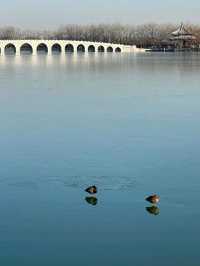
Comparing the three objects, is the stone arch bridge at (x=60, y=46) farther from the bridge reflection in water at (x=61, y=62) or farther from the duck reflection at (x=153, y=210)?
the duck reflection at (x=153, y=210)

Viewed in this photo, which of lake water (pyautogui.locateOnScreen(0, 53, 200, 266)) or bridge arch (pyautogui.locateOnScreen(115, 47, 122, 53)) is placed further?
bridge arch (pyautogui.locateOnScreen(115, 47, 122, 53))

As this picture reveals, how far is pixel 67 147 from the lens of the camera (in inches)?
465

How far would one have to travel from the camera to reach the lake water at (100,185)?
6.73 meters

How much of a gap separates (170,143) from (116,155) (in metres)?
1.52

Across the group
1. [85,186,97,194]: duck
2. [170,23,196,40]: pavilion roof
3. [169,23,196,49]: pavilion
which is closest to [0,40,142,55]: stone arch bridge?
[169,23,196,49]: pavilion

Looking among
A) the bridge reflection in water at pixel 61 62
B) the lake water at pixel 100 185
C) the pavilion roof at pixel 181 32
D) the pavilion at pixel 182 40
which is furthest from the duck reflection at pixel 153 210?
the pavilion roof at pixel 181 32

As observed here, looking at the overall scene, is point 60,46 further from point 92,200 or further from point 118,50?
point 92,200

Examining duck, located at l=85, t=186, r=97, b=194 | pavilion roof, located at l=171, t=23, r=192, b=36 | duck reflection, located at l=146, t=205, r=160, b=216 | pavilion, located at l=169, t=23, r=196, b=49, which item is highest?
pavilion roof, located at l=171, t=23, r=192, b=36

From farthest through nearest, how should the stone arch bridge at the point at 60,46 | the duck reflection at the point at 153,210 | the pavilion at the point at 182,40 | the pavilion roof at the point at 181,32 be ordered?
the pavilion roof at the point at 181,32, the pavilion at the point at 182,40, the stone arch bridge at the point at 60,46, the duck reflection at the point at 153,210

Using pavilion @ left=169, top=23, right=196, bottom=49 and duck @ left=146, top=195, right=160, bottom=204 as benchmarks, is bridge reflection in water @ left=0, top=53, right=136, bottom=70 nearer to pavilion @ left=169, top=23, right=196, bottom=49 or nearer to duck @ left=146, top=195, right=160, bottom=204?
duck @ left=146, top=195, right=160, bottom=204

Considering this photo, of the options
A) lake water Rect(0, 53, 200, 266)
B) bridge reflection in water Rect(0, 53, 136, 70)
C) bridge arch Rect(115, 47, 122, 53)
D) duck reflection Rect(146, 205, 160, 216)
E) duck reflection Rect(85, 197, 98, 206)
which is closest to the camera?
lake water Rect(0, 53, 200, 266)

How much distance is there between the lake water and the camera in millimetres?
6730

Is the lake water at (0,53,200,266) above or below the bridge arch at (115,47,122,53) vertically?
below

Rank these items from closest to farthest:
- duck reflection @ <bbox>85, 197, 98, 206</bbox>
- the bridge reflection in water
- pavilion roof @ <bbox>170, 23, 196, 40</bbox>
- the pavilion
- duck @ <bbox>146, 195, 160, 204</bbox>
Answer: duck @ <bbox>146, 195, 160, 204</bbox>
duck reflection @ <bbox>85, 197, 98, 206</bbox>
the bridge reflection in water
the pavilion
pavilion roof @ <bbox>170, 23, 196, 40</bbox>
